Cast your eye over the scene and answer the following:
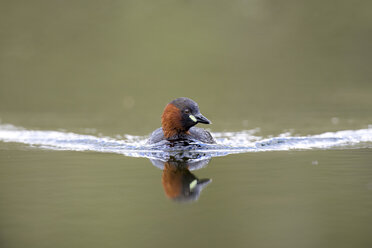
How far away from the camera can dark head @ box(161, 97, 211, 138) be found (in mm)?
9742

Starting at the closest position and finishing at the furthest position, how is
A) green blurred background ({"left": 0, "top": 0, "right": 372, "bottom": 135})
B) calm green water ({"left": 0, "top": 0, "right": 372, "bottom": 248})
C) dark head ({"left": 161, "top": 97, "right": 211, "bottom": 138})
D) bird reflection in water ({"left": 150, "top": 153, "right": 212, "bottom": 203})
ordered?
1. calm green water ({"left": 0, "top": 0, "right": 372, "bottom": 248})
2. bird reflection in water ({"left": 150, "top": 153, "right": 212, "bottom": 203})
3. dark head ({"left": 161, "top": 97, "right": 211, "bottom": 138})
4. green blurred background ({"left": 0, "top": 0, "right": 372, "bottom": 135})

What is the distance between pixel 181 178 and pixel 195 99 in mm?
8813

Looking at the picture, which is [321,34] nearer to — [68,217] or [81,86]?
[81,86]

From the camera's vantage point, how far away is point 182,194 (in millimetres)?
6785

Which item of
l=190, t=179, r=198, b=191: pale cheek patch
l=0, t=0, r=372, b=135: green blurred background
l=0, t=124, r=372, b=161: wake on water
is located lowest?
l=190, t=179, r=198, b=191: pale cheek patch

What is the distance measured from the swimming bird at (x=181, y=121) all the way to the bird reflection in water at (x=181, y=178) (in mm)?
608

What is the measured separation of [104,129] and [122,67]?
26.5 ft

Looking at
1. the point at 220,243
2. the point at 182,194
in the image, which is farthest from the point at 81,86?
the point at 220,243

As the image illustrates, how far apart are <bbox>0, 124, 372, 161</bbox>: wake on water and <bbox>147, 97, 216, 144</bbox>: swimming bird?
0.23 meters

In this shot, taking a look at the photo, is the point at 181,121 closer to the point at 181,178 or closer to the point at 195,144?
the point at 195,144

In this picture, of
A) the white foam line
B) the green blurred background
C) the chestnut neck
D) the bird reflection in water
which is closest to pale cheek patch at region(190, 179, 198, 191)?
the bird reflection in water

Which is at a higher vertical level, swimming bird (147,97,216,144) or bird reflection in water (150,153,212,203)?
swimming bird (147,97,216,144)

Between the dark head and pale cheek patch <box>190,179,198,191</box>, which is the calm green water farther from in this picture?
the dark head

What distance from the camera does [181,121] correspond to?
9.82 meters
